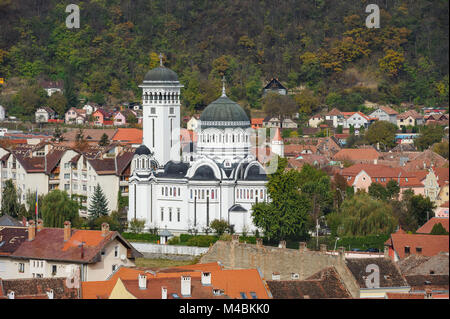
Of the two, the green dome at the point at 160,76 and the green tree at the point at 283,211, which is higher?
the green dome at the point at 160,76

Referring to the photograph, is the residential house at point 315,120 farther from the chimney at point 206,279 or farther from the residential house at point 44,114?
the chimney at point 206,279

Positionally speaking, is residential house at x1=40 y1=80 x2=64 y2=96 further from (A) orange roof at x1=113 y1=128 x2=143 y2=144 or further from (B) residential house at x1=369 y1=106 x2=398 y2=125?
(B) residential house at x1=369 y1=106 x2=398 y2=125

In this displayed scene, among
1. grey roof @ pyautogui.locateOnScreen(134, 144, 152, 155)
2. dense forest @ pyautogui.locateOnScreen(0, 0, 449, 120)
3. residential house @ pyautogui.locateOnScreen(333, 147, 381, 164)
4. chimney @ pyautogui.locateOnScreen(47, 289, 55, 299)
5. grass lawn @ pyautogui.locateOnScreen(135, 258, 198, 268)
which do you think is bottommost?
grass lawn @ pyautogui.locateOnScreen(135, 258, 198, 268)

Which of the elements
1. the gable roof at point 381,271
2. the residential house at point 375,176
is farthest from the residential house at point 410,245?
the residential house at point 375,176

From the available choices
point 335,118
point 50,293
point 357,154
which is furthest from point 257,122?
point 50,293

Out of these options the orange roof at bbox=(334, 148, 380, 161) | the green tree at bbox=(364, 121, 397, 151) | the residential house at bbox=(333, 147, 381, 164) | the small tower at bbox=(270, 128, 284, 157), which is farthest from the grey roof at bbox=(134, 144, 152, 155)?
the green tree at bbox=(364, 121, 397, 151)

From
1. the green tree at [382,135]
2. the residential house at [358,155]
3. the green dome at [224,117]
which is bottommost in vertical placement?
the residential house at [358,155]
